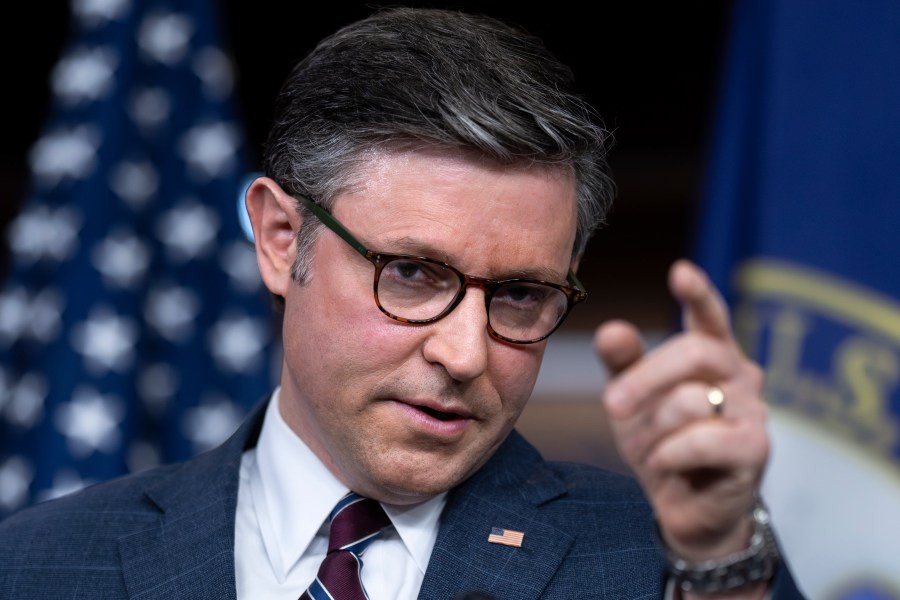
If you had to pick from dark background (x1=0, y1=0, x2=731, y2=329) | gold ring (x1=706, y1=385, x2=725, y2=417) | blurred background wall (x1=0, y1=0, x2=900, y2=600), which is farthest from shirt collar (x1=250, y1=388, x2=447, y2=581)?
dark background (x1=0, y1=0, x2=731, y2=329)

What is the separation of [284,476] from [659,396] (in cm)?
81

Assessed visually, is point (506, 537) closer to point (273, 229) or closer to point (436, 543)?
point (436, 543)

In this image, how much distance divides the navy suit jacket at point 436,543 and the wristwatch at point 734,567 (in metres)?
0.36

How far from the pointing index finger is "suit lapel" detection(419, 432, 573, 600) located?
62 centimetres

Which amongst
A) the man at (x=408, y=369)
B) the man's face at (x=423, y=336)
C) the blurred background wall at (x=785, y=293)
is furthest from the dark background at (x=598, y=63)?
the man's face at (x=423, y=336)

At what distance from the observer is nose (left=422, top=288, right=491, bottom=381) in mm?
1399

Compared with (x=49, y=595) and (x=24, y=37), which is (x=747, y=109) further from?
→ (x=24, y=37)

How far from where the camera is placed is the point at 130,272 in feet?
10.0

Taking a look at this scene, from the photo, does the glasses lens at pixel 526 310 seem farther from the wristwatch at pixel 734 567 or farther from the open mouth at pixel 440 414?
the wristwatch at pixel 734 567

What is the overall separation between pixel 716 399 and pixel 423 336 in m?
0.53

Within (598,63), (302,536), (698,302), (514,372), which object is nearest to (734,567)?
(698,302)

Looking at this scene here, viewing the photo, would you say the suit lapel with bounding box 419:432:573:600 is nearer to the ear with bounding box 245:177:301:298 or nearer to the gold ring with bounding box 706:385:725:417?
the ear with bounding box 245:177:301:298

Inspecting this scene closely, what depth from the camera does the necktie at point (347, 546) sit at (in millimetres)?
1465

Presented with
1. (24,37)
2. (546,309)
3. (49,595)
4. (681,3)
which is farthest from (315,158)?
(24,37)
